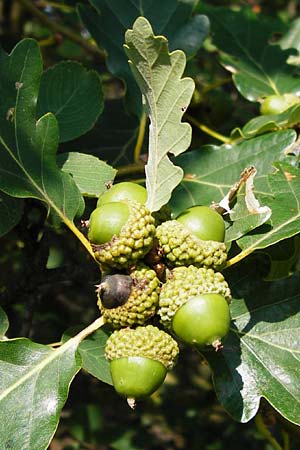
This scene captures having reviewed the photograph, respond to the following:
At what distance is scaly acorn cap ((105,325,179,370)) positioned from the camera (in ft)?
4.34

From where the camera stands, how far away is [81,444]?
286cm

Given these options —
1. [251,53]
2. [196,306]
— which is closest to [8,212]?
[196,306]

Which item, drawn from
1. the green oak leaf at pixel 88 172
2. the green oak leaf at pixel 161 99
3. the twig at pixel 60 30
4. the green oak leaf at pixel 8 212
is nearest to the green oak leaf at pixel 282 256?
A: the green oak leaf at pixel 161 99

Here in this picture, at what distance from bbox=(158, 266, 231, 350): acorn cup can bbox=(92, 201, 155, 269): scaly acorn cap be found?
0.09 meters

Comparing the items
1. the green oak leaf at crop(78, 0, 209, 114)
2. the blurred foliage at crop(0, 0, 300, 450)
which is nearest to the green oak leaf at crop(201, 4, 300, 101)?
the blurred foliage at crop(0, 0, 300, 450)

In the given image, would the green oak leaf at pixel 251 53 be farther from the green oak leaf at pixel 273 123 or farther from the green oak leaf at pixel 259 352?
the green oak leaf at pixel 259 352

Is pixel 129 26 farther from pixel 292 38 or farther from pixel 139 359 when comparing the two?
pixel 139 359

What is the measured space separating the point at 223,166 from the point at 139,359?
694 mm

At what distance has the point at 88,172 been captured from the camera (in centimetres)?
167

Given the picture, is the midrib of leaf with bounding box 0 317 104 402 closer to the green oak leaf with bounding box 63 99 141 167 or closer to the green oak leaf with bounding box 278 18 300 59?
the green oak leaf with bounding box 63 99 141 167

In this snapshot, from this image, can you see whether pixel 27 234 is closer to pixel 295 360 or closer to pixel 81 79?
pixel 81 79

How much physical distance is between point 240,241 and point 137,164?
1.76ft

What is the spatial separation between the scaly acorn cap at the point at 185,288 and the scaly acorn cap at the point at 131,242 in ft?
0.28

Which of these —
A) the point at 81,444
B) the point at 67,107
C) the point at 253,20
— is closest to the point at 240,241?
the point at 67,107
